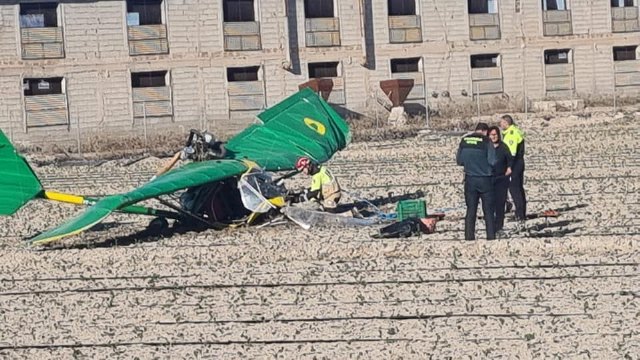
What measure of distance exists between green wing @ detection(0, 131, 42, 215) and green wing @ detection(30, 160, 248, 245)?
0.77m

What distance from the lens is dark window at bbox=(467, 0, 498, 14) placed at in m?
40.5

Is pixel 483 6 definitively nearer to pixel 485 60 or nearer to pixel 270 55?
pixel 485 60

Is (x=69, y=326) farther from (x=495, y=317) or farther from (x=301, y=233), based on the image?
(x=301, y=233)

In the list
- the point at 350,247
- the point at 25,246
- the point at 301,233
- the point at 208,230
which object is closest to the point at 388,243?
the point at 350,247

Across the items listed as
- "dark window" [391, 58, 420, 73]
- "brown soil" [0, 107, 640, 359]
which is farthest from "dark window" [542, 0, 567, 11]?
"brown soil" [0, 107, 640, 359]

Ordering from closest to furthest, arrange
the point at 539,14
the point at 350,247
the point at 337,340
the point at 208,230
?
the point at 337,340, the point at 350,247, the point at 208,230, the point at 539,14

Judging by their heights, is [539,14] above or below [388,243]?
above

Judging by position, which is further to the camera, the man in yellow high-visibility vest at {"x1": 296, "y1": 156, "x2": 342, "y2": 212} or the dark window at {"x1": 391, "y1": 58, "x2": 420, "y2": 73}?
the dark window at {"x1": 391, "y1": 58, "x2": 420, "y2": 73}

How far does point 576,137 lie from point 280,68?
12158 millimetres

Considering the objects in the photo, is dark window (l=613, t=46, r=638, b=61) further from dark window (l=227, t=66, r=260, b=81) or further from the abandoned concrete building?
dark window (l=227, t=66, r=260, b=81)

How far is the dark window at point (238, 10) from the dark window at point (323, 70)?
8.09ft

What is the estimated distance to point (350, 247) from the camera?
1408 cm

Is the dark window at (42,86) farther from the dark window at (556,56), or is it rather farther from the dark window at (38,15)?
the dark window at (556,56)

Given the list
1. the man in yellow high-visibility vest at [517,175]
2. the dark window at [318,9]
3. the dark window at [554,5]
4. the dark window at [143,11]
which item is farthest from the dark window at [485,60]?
the man in yellow high-visibility vest at [517,175]
